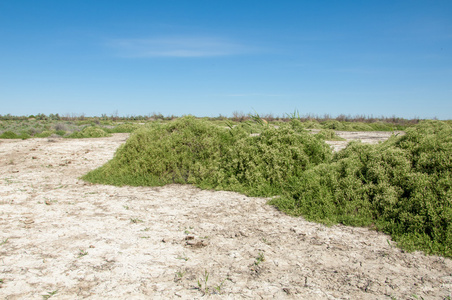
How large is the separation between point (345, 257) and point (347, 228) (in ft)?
3.12

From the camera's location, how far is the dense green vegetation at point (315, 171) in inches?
175

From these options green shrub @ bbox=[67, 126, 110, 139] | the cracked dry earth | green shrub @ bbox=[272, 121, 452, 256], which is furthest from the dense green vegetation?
green shrub @ bbox=[67, 126, 110, 139]

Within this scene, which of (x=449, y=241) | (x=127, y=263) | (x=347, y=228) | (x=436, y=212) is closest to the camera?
(x=127, y=263)

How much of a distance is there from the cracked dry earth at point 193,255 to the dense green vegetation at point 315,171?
419 millimetres

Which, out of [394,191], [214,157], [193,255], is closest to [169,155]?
[214,157]

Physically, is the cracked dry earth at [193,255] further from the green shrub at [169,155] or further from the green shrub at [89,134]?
the green shrub at [89,134]

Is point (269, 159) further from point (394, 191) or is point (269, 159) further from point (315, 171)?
point (394, 191)

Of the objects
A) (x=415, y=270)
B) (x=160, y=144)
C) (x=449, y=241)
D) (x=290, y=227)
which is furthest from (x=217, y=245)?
(x=160, y=144)

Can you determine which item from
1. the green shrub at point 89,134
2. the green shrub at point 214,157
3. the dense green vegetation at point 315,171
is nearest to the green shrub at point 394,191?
the dense green vegetation at point 315,171

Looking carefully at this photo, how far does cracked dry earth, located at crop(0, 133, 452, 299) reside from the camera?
10.2ft

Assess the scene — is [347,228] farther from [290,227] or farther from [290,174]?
[290,174]

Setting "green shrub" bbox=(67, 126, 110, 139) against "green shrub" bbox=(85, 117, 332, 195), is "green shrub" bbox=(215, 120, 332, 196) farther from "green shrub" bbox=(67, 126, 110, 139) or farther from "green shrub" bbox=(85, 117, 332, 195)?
"green shrub" bbox=(67, 126, 110, 139)

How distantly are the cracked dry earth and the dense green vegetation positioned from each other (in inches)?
16.5

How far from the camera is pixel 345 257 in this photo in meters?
3.80
